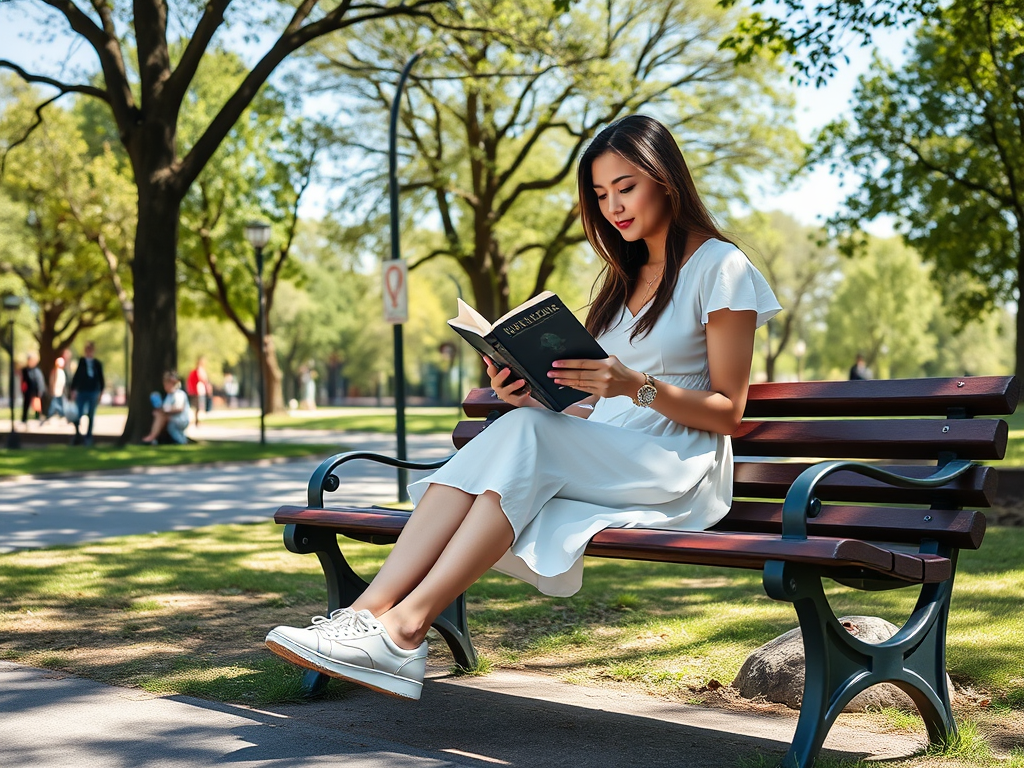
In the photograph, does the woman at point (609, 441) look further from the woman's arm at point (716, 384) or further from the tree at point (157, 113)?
the tree at point (157, 113)

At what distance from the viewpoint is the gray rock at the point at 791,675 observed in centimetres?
375

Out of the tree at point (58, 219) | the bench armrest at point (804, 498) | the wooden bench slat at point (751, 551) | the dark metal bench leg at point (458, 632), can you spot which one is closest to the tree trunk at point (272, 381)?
the tree at point (58, 219)

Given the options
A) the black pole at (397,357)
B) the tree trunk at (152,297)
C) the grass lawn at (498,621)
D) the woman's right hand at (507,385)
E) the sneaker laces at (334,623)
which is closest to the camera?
the sneaker laces at (334,623)

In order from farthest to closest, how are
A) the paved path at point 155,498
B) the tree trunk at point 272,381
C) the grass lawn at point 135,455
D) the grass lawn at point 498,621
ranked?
the tree trunk at point 272,381, the grass lawn at point 135,455, the paved path at point 155,498, the grass lawn at point 498,621

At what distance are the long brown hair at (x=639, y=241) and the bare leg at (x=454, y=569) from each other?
926 millimetres

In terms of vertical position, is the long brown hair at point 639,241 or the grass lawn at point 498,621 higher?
the long brown hair at point 639,241

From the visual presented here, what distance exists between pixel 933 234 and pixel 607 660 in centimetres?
2731

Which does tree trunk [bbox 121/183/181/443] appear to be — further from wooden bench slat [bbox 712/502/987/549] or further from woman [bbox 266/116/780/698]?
wooden bench slat [bbox 712/502/987/549]

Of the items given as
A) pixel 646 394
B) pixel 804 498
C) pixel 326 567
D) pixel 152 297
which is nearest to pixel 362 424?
pixel 152 297

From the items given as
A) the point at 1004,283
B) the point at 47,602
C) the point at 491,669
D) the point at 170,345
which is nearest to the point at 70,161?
the point at 170,345

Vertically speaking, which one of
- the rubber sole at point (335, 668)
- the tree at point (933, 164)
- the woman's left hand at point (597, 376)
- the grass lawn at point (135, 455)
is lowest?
the grass lawn at point (135, 455)

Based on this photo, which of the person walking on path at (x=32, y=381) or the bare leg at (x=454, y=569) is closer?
the bare leg at (x=454, y=569)

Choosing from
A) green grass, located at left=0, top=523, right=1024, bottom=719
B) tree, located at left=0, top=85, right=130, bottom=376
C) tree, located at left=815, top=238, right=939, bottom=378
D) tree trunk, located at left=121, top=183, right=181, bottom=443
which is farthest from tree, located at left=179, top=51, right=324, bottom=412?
tree, located at left=815, top=238, right=939, bottom=378

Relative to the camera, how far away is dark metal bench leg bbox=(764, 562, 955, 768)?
2807mm
